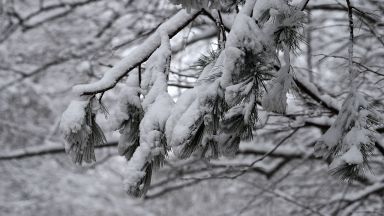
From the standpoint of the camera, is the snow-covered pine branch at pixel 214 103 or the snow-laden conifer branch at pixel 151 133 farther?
the snow-laden conifer branch at pixel 151 133

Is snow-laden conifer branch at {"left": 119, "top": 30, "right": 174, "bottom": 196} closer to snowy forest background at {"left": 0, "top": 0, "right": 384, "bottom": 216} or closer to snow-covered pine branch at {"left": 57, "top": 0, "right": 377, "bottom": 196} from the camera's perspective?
snow-covered pine branch at {"left": 57, "top": 0, "right": 377, "bottom": 196}

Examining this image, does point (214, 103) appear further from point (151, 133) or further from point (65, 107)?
point (65, 107)

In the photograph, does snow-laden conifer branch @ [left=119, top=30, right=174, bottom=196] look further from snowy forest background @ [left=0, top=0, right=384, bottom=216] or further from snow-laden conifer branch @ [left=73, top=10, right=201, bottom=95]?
snowy forest background @ [left=0, top=0, right=384, bottom=216]

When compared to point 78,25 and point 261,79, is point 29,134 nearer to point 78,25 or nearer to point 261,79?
point 78,25

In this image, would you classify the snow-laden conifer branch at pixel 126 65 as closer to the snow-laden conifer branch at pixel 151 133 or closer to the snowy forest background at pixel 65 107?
the snow-laden conifer branch at pixel 151 133

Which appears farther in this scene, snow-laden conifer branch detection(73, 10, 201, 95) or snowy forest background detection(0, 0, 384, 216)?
snowy forest background detection(0, 0, 384, 216)

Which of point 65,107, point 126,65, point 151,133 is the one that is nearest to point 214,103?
point 151,133

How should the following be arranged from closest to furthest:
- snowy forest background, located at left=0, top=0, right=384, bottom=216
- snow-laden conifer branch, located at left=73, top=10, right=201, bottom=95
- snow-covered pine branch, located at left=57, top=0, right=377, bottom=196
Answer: snow-covered pine branch, located at left=57, top=0, right=377, bottom=196 → snow-laden conifer branch, located at left=73, top=10, right=201, bottom=95 → snowy forest background, located at left=0, top=0, right=384, bottom=216

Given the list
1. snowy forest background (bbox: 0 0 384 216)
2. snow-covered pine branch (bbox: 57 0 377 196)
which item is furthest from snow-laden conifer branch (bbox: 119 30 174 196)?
snowy forest background (bbox: 0 0 384 216)

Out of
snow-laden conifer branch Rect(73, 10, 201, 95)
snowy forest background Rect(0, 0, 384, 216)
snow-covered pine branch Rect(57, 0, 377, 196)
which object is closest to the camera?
Result: snow-covered pine branch Rect(57, 0, 377, 196)

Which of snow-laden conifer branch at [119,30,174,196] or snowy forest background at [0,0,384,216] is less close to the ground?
snow-laden conifer branch at [119,30,174,196]

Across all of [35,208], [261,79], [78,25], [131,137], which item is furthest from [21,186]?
[261,79]

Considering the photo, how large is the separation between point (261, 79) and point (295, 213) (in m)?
3.75

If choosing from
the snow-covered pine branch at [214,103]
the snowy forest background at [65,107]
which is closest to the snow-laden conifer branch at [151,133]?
the snow-covered pine branch at [214,103]
